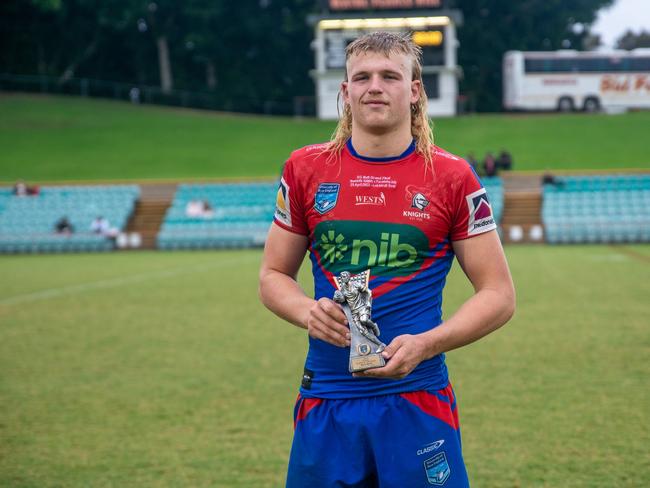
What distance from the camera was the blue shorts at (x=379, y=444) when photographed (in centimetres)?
298

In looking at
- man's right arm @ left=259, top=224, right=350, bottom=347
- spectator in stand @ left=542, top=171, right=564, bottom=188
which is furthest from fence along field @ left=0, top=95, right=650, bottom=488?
spectator in stand @ left=542, top=171, right=564, bottom=188

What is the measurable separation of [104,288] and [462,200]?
14.5m

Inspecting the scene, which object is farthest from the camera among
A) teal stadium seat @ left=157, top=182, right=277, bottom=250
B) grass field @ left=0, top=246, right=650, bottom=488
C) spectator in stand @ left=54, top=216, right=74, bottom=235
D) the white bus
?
the white bus

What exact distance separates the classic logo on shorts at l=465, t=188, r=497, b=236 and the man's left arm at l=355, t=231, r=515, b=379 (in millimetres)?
25

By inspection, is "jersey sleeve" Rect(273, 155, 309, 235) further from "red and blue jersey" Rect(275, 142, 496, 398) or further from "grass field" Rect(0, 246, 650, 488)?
"grass field" Rect(0, 246, 650, 488)

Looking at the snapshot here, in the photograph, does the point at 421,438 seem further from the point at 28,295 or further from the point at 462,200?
the point at 28,295

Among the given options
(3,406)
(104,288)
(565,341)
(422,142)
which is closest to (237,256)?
(104,288)

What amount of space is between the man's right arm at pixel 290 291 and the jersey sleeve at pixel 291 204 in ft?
0.09

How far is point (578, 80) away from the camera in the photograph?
53.8 m

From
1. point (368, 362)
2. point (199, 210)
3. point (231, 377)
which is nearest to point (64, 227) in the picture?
point (199, 210)

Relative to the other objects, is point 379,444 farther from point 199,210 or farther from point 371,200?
point 199,210

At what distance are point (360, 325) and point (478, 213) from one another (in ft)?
1.95

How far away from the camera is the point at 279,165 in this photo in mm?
42406

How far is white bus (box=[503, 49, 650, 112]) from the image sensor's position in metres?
52.7
